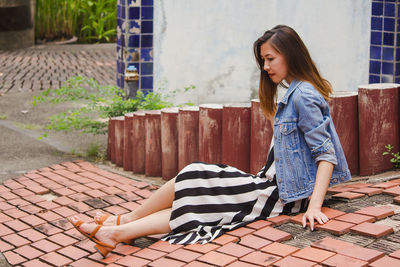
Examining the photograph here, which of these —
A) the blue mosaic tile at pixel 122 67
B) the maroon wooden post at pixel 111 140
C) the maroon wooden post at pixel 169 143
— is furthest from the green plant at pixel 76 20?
the maroon wooden post at pixel 169 143

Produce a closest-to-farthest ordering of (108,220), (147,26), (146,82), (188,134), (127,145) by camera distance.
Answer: (108,220), (188,134), (127,145), (147,26), (146,82)

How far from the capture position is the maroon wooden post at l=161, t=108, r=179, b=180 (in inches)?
210

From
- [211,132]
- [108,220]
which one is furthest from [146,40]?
[108,220]

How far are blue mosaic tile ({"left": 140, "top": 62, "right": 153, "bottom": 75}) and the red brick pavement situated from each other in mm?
2077

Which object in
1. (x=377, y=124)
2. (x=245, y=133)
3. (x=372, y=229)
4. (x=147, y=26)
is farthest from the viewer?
(x=147, y=26)

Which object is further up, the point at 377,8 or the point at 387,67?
the point at 377,8

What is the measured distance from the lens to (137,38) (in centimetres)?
672

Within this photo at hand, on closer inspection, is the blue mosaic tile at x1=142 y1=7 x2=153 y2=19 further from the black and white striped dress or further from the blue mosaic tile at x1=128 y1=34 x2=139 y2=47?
the black and white striped dress

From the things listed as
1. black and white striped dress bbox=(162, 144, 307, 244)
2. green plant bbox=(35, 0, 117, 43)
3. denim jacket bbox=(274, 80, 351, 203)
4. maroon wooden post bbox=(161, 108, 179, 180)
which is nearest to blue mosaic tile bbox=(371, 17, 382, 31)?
maroon wooden post bbox=(161, 108, 179, 180)

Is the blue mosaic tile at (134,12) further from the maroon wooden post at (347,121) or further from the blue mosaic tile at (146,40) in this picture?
the maroon wooden post at (347,121)

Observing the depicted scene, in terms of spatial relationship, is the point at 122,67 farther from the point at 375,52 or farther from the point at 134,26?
the point at 375,52

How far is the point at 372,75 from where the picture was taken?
622 centimetres

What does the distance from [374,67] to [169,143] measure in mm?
2158

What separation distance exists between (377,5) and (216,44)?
1778 millimetres
